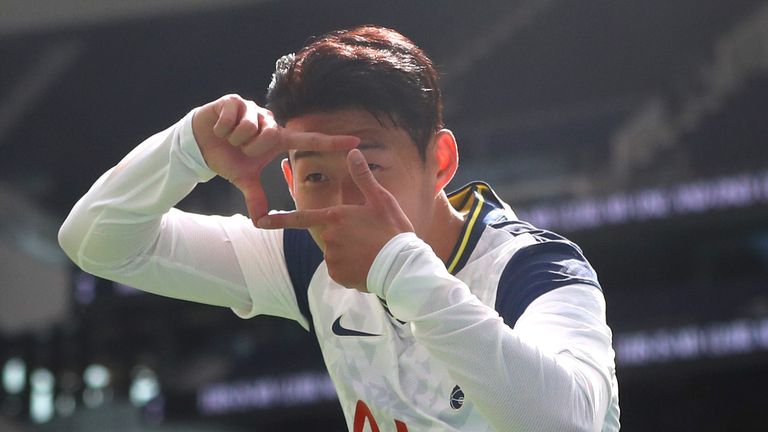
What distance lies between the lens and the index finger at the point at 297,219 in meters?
1.70

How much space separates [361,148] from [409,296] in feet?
1.15

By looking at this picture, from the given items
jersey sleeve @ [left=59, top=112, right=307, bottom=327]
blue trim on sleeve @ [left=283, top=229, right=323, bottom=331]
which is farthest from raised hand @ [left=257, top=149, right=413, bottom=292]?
blue trim on sleeve @ [left=283, top=229, right=323, bottom=331]

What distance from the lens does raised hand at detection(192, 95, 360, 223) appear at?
5.93ft

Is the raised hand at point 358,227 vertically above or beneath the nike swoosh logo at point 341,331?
above

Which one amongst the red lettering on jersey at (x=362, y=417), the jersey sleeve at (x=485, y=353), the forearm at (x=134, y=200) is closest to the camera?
the jersey sleeve at (x=485, y=353)

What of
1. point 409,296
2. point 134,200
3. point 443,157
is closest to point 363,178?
point 409,296

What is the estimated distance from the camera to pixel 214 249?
2.25m

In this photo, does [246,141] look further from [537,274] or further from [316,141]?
[537,274]

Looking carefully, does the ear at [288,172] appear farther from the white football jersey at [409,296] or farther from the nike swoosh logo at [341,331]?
the nike swoosh logo at [341,331]

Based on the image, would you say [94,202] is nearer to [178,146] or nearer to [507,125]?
[178,146]

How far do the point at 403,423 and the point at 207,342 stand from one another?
537cm

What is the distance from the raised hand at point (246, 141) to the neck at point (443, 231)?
0.33m

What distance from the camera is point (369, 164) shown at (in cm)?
189

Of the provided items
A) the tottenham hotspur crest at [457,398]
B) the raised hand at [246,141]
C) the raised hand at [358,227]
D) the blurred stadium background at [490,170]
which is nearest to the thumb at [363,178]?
the raised hand at [358,227]
